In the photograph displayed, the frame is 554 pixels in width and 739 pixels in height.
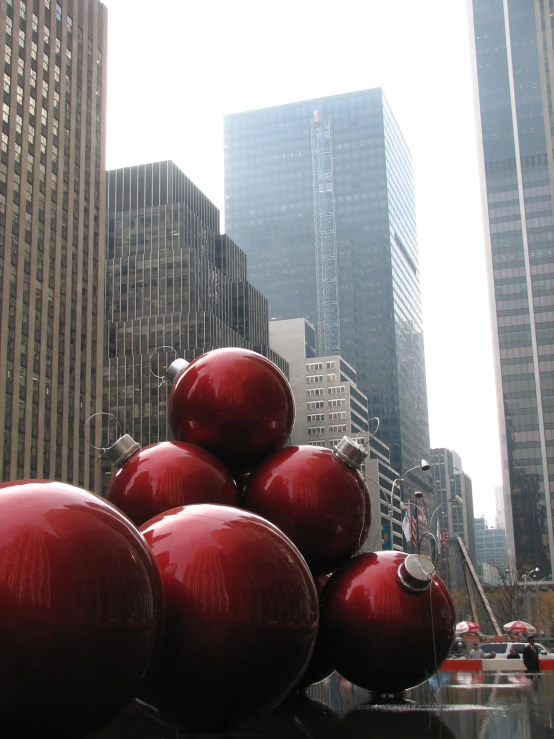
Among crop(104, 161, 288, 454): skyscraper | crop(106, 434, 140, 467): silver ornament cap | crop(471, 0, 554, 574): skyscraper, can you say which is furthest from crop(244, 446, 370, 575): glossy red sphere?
crop(471, 0, 554, 574): skyscraper

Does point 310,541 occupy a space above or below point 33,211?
below

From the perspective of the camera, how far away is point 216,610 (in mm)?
6938

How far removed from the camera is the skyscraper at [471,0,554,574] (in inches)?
4380

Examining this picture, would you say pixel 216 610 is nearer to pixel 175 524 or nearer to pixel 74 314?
pixel 175 524

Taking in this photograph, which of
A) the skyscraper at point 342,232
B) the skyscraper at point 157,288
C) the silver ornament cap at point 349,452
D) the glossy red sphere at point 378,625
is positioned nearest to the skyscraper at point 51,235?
the skyscraper at point 157,288

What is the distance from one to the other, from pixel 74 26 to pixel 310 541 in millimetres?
66202

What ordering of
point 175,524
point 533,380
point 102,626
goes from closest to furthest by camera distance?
point 102,626
point 175,524
point 533,380

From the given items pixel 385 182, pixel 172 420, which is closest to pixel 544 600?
pixel 172 420

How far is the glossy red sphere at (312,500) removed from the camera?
968 cm

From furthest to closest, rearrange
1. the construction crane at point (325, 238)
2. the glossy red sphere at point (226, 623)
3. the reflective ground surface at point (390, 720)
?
the construction crane at point (325, 238)
the reflective ground surface at point (390, 720)
the glossy red sphere at point (226, 623)

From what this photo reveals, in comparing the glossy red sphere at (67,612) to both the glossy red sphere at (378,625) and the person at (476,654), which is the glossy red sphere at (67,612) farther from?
the person at (476,654)

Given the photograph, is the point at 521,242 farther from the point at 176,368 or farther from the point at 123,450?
the point at 123,450

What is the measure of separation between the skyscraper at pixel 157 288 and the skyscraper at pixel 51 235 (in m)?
13.8

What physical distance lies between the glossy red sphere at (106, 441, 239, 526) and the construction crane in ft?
505
